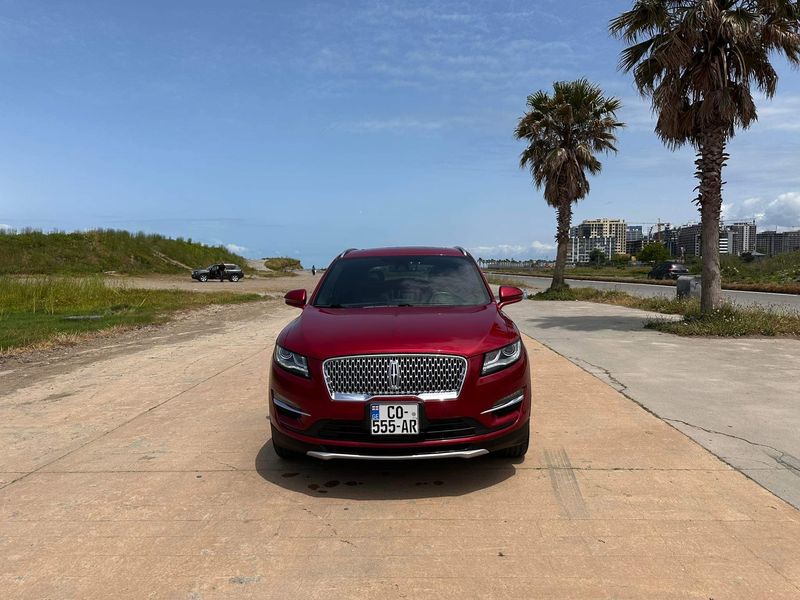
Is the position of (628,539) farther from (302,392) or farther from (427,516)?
(302,392)

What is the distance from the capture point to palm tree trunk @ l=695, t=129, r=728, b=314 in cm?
1266

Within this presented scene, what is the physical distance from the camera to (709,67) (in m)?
12.2

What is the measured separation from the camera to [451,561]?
3.14m

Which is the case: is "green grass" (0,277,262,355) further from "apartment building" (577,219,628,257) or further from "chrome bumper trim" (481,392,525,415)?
"apartment building" (577,219,628,257)

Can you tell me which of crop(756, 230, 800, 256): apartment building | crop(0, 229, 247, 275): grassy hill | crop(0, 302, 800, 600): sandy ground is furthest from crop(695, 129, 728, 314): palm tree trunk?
crop(756, 230, 800, 256): apartment building

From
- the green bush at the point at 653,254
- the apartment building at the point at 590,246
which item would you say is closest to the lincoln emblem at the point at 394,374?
the green bush at the point at 653,254

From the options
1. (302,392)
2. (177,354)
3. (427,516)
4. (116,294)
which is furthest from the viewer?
(116,294)

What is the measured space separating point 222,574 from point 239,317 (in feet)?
54.7

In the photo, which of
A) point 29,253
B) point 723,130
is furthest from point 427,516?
point 29,253

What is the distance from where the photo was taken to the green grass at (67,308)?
12.6 meters

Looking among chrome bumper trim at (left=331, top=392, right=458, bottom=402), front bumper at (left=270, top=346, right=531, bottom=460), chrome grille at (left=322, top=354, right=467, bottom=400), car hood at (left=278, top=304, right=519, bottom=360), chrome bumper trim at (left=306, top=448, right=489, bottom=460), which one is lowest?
chrome bumper trim at (left=306, top=448, right=489, bottom=460)

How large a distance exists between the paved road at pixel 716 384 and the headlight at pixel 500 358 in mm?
1857

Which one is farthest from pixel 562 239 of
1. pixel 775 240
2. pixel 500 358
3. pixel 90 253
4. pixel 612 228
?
pixel 612 228

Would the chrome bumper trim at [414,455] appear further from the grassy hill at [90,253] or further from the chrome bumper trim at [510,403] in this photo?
the grassy hill at [90,253]
